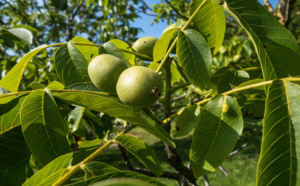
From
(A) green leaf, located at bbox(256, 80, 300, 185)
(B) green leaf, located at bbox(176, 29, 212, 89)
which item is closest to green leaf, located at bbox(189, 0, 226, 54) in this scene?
(B) green leaf, located at bbox(176, 29, 212, 89)

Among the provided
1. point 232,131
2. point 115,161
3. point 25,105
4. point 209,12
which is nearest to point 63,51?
point 25,105

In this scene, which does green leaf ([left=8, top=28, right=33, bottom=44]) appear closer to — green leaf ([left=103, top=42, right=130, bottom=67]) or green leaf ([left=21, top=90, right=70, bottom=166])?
green leaf ([left=103, top=42, right=130, bottom=67])

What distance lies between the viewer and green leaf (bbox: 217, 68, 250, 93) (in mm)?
1396

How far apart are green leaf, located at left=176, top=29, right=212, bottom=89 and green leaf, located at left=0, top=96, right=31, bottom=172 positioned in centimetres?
77

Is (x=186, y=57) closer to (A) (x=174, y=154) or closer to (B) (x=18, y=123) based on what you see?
(A) (x=174, y=154)

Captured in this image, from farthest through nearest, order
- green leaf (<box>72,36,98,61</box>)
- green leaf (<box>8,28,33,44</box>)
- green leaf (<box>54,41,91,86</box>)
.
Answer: green leaf (<box>8,28,33,44</box>)
green leaf (<box>72,36,98,61</box>)
green leaf (<box>54,41,91,86</box>)

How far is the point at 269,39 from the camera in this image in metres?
0.96

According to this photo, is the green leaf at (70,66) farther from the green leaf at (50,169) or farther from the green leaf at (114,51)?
the green leaf at (50,169)

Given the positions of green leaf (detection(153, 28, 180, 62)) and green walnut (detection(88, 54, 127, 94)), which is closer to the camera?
green walnut (detection(88, 54, 127, 94))

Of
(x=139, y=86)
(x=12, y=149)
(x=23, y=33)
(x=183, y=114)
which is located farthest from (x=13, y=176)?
(x=23, y=33)

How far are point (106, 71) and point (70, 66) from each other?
0.78 feet

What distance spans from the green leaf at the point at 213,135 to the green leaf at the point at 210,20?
421 millimetres

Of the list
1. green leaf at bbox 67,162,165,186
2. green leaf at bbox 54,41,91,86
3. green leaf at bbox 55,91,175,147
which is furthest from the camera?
green leaf at bbox 54,41,91,86

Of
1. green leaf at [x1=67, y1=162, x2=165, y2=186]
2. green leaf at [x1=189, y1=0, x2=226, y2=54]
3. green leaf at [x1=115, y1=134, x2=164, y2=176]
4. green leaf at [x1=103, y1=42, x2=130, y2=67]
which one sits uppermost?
green leaf at [x1=189, y1=0, x2=226, y2=54]
